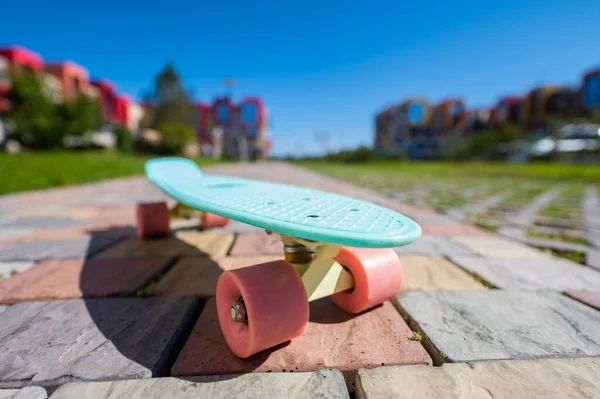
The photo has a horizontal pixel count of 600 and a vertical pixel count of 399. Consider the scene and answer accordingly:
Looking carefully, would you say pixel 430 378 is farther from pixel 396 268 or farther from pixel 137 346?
pixel 137 346

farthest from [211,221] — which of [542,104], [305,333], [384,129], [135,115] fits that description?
[384,129]

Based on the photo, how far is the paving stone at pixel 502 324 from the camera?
36.7 inches

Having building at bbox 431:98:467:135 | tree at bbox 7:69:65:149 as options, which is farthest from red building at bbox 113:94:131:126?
building at bbox 431:98:467:135

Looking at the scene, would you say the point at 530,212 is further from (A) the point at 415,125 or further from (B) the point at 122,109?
(A) the point at 415,125

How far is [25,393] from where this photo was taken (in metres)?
0.77

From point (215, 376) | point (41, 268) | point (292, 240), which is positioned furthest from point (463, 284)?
point (41, 268)

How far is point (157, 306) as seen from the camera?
1220mm

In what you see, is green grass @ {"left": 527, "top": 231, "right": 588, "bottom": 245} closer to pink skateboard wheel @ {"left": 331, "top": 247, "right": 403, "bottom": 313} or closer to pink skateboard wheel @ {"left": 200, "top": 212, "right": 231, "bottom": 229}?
pink skateboard wheel @ {"left": 331, "top": 247, "right": 403, "bottom": 313}

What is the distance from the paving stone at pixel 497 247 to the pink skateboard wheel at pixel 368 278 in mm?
1071

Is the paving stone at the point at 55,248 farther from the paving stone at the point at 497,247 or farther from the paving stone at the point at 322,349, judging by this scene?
the paving stone at the point at 497,247

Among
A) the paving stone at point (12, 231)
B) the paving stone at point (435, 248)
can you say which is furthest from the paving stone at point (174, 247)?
the paving stone at point (435, 248)

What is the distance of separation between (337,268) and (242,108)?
32.9 metres

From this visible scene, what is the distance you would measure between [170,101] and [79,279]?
105 ft

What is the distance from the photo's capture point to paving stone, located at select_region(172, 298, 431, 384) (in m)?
0.87
